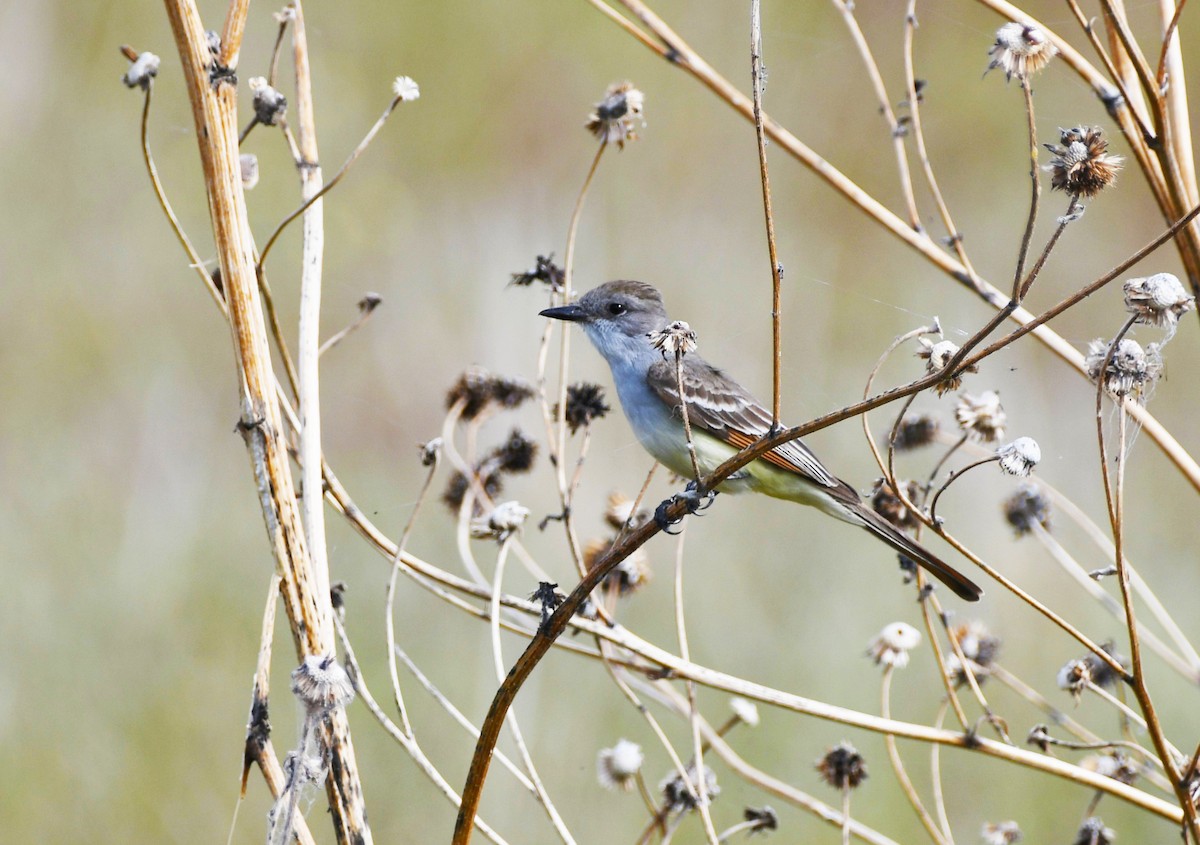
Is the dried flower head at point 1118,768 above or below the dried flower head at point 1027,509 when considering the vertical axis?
below

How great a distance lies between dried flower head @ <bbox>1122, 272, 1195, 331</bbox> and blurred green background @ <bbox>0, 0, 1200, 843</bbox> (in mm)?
1729

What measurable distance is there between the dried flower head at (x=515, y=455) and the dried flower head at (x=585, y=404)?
0.39 feet

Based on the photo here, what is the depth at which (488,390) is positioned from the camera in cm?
311

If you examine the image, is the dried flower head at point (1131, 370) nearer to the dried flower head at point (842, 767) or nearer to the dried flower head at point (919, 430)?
the dried flower head at point (919, 430)

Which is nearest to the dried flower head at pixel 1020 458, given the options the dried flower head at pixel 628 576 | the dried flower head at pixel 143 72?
the dried flower head at pixel 628 576

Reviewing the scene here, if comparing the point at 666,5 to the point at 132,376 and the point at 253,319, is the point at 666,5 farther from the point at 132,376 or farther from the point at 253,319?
the point at 253,319

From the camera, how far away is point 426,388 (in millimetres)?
6086

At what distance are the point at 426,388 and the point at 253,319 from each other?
14.1ft

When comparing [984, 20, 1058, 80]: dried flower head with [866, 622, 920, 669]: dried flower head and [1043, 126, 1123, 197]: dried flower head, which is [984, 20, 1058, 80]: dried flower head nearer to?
[1043, 126, 1123, 197]: dried flower head

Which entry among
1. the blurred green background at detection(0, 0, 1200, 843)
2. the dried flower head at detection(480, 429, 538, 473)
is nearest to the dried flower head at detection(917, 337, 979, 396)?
the dried flower head at detection(480, 429, 538, 473)

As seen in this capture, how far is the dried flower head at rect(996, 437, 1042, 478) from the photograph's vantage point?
6.51ft

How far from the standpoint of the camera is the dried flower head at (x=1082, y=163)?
1.87m

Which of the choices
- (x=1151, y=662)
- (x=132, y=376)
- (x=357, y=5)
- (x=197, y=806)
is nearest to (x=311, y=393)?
(x=197, y=806)

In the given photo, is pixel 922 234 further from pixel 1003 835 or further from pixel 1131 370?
pixel 1003 835
